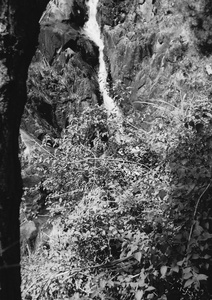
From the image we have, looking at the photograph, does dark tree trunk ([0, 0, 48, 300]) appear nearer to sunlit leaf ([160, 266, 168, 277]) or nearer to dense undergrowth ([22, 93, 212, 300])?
sunlit leaf ([160, 266, 168, 277])

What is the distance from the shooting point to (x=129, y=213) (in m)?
3.97

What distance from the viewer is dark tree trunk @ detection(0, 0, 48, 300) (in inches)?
61.5

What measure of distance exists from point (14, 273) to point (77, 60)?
1251cm

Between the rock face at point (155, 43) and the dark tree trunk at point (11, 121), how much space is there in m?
9.48

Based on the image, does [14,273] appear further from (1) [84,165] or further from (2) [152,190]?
(1) [84,165]

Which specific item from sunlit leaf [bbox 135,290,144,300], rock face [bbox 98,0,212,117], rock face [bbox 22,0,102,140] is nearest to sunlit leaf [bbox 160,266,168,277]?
sunlit leaf [bbox 135,290,144,300]

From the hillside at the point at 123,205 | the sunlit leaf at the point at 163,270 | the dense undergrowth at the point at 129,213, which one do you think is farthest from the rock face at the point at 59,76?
the sunlit leaf at the point at 163,270

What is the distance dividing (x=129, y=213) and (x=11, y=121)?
2.52 metres

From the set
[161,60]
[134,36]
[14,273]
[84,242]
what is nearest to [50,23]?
[134,36]

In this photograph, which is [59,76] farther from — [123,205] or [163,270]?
[163,270]

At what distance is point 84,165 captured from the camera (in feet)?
16.1

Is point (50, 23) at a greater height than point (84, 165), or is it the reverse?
point (50, 23)

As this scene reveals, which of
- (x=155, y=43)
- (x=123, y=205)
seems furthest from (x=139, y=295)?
(x=155, y=43)

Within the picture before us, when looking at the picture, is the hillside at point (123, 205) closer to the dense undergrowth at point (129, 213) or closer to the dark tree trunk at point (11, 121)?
the dense undergrowth at point (129, 213)
